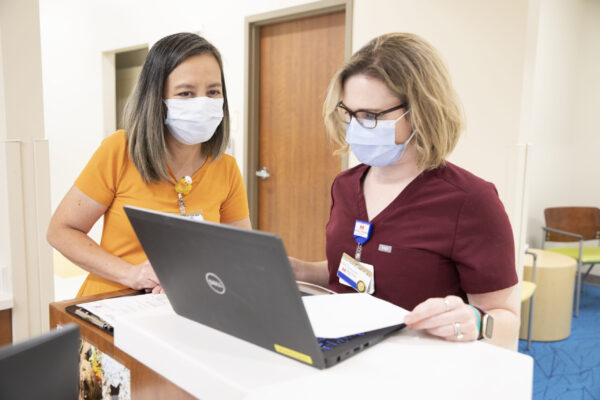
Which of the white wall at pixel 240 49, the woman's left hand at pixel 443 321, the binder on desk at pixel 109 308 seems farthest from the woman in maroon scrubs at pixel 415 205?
the white wall at pixel 240 49

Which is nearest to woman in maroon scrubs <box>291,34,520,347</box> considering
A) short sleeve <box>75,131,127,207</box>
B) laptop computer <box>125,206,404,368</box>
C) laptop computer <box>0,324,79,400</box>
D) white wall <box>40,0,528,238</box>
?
laptop computer <box>125,206,404,368</box>

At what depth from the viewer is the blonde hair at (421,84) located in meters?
1.15

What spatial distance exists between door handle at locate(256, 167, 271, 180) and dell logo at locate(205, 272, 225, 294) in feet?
10.8

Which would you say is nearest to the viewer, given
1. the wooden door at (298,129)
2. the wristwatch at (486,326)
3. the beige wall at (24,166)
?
the wristwatch at (486,326)

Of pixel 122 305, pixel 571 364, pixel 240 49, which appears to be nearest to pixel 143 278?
pixel 122 305

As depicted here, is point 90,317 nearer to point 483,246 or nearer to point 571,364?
point 483,246

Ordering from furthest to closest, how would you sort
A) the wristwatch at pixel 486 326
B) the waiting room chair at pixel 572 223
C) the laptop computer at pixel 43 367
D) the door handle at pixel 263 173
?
the waiting room chair at pixel 572 223
the door handle at pixel 263 173
the wristwatch at pixel 486 326
the laptop computer at pixel 43 367

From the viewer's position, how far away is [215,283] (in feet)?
2.40

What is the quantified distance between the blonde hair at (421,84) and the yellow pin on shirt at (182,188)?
59cm

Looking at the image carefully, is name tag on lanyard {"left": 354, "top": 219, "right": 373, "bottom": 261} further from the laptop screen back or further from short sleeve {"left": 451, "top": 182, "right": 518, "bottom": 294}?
the laptop screen back

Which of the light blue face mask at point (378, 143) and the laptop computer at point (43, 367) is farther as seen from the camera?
the light blue face mask at point (378, 143)

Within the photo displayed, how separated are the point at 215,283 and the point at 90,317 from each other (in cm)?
42

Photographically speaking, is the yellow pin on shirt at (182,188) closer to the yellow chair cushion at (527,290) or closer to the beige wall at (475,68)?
the beige wall at (475,68)

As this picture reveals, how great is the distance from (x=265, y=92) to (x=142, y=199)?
106 inches
